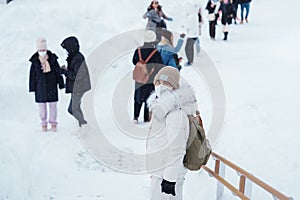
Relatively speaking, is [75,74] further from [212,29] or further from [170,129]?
[212,29]

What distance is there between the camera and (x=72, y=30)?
14.0m

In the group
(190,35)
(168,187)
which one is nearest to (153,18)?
(190,35)

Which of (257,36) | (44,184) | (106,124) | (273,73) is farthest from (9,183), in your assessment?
(257,36)

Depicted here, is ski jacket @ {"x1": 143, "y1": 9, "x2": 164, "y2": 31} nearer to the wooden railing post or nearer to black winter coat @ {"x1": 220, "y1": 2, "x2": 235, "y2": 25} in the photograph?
black winter coat @ {"x1": 220, "y1": 2, "x2": 235, "y2": 25}

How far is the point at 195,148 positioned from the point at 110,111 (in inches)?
211

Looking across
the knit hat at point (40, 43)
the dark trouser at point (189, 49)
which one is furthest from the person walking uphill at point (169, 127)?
the dark trouser at point (189, 49)

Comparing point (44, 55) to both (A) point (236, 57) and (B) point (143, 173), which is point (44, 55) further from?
(A) point (236, 57)

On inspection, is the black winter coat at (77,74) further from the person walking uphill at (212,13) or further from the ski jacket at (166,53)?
the person walking uphill at (212,13)

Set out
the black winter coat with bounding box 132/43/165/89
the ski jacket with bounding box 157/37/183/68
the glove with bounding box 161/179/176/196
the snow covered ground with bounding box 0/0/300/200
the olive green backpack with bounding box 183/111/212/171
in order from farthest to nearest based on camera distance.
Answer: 1. the ski jacket with bounding box 157/37/183/68
2. the black winter coat with bounding box 132/43/165/89
3. the snow covered ground with bounding box 0/0/300/200
4. the olive green backpack with bounding box 183/111/212/171
5. the glove with bounding box 161/179/176/196

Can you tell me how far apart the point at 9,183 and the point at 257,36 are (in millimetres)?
12524

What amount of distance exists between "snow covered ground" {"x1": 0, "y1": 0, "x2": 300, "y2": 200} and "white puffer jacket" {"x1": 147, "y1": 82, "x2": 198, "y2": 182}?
1800 mm

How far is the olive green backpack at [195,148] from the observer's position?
4.13 metres

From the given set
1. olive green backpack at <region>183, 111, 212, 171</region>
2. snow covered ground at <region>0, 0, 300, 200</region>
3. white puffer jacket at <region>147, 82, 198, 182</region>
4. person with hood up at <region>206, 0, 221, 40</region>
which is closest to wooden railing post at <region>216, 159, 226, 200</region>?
snow covered ground at <region>0, 0, 300, 200</region>

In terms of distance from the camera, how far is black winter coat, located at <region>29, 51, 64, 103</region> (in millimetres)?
7625
